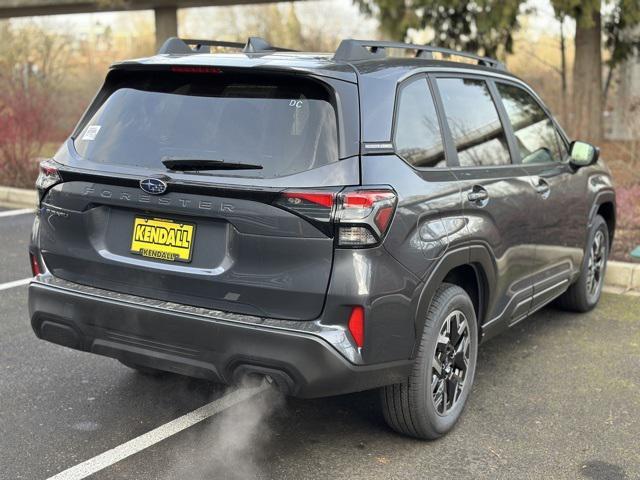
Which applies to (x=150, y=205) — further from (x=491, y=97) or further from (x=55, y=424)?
(x=491, y=97)

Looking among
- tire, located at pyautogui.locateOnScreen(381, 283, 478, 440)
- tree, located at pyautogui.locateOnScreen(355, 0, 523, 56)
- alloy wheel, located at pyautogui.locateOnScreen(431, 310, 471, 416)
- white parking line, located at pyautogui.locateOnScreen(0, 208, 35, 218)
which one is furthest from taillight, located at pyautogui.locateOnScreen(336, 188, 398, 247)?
tree, located at pyautogui.locateOnScreen(355, 0, 523, 56)

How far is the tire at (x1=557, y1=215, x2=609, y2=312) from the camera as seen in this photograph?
564 centimetres

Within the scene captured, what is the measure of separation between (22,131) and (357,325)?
10.4 metres

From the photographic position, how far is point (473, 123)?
4160 millimetres

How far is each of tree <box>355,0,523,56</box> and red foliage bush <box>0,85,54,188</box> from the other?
5.80 metres

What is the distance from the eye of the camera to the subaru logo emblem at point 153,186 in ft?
10.6

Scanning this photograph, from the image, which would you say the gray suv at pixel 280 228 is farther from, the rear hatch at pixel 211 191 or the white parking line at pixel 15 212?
the white parking line at pixel 15 212

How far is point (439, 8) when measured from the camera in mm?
13797

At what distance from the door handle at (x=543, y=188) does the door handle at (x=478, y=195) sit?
2.46 ft

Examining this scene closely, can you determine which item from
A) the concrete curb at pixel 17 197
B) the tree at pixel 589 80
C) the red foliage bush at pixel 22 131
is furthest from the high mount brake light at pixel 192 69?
the tree at pixel 589 80

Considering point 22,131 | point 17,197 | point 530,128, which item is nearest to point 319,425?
point 530,128

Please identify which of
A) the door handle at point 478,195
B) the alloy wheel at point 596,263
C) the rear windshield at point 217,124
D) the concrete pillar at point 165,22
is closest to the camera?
the rear windshield at point 217,124

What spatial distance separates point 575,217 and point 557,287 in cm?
50

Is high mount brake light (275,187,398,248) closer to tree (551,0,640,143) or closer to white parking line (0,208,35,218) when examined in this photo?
white parking line (0,208,35,218)
